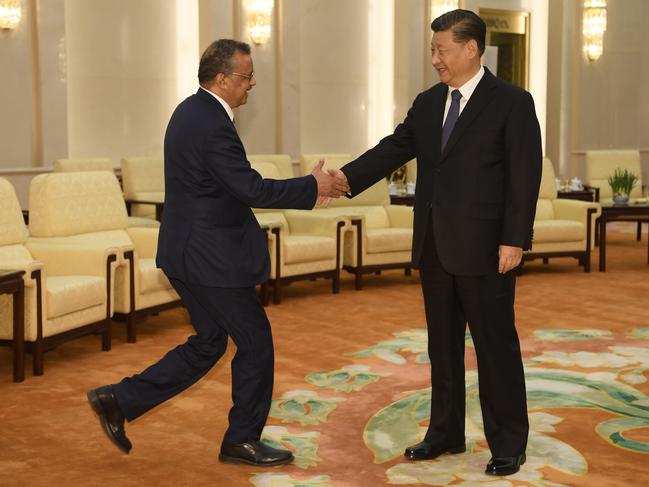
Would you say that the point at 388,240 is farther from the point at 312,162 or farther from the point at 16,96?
the point at 16,96

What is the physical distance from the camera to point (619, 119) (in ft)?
50.2

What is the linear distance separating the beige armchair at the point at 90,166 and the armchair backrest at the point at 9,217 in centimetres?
255

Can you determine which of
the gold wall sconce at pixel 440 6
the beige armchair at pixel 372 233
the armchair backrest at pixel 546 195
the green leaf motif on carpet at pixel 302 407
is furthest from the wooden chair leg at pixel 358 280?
the gold wall sconce at pixel 440 6

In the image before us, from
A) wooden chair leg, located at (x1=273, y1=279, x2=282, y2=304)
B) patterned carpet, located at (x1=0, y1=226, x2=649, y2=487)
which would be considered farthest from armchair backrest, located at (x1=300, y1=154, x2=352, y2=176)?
patterned carpet, located at (x1=0, y1=226, x2=649, y2=487)

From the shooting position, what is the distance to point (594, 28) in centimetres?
1461

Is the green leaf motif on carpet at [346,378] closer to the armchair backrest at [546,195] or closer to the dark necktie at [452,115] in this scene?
the dark necktie at [452,115]

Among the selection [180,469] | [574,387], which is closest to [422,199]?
[180,469]

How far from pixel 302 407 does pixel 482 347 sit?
1.38m

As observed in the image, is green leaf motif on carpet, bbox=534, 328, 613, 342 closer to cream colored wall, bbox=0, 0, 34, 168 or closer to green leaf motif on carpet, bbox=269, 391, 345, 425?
green leaf motif on carpet, bbox=269, 391, 345, 425

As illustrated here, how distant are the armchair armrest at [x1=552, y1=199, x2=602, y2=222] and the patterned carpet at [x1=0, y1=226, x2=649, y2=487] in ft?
6.47

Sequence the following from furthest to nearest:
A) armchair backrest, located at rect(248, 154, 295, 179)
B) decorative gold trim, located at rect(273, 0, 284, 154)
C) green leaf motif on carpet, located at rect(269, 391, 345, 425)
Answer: decorative gold trim, located at rect(273, 0, 284, 154), armchair backrest, located at rect(248, 154, 295, 179), green leaf motif on carpet, located at rect(269, 391, 345, 425)

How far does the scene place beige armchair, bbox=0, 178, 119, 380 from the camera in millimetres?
5500

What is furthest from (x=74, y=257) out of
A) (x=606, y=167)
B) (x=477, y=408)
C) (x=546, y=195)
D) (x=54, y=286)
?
(x=606, y=167)

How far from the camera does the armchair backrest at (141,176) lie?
9.70 meters
